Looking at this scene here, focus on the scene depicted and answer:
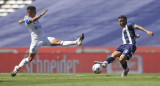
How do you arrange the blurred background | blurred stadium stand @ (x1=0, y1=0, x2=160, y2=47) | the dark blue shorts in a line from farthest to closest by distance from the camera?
blurred stadium stand @ (x1=0, y1=0, x2=160, y2=47) → the blurred background → the dark blue shorts

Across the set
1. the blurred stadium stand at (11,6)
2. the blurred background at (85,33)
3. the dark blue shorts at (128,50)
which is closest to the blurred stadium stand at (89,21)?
the blurred background at (85,33)

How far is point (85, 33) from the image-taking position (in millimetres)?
21312

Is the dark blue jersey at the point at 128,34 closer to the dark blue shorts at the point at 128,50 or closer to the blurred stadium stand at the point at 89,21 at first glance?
the dark blue shorts at the point at 128,50

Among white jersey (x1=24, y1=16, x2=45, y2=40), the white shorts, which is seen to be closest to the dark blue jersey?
the white shorts

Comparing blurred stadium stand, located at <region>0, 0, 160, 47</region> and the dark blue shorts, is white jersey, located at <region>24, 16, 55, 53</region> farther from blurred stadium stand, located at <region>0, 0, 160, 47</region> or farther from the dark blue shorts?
blurred stadium stand, located at <region>0, 0, 160, 47</region>

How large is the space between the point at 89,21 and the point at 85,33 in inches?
49.6

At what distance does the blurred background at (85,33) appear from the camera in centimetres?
1758

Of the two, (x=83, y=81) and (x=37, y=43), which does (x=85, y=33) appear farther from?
(x=83, y=81)

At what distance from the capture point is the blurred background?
692 inches

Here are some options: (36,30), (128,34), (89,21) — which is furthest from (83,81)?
(89,21)

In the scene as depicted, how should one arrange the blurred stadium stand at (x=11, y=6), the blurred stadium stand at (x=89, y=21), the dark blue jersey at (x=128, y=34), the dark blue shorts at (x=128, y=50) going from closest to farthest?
the dark blue shorts at (x=128, y=50)
the dark blue jersey at (x=128, y=34)
the blurred stadium stand at (x=89, y=21)
the blurred stadium stand at (x=11, y=6)

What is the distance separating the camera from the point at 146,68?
1688cm

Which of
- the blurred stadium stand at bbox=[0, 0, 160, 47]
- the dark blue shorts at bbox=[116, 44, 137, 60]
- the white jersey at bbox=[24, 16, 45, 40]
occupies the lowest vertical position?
the dark blue shorts at bbox=[116, 44, 137, 60]

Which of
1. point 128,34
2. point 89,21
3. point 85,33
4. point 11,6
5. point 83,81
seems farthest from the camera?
point 11,6
